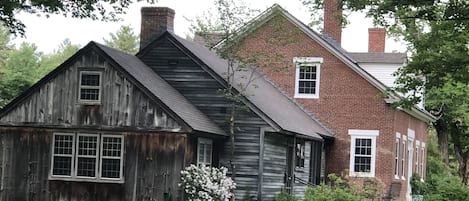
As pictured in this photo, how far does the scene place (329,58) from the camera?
36.3 meters

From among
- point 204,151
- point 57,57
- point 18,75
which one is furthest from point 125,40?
point 204,151

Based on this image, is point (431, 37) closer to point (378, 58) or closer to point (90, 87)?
point (90, 87)

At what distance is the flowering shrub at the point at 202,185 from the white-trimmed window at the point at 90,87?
361 centimetres

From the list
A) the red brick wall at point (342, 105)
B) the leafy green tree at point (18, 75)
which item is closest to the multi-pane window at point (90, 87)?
the red brick wall at point (342, 105)

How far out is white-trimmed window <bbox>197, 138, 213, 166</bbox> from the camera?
26.1 meters

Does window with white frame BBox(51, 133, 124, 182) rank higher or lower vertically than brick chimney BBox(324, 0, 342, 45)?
lower

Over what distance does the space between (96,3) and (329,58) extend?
14094mm

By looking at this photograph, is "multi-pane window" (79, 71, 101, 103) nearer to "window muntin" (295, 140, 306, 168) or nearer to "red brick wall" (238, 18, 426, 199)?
"window muntin" (295, 140, 306, 168)

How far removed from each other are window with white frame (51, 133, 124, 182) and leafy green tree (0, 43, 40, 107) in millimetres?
17948

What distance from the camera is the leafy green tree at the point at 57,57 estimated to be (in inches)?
2074

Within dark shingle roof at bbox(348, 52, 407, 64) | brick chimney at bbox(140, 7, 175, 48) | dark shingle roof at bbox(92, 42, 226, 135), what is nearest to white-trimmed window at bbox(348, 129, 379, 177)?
dark shingle roof at bbox(348, 52, 407, 64)

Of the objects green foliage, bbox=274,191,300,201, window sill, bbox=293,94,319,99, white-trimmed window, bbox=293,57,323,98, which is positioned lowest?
green foliage, bbox=274,191,300,201

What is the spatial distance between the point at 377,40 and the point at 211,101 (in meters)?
19.0

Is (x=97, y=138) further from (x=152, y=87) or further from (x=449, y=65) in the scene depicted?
(x=449, y=65)
